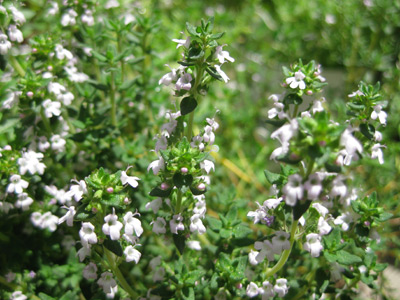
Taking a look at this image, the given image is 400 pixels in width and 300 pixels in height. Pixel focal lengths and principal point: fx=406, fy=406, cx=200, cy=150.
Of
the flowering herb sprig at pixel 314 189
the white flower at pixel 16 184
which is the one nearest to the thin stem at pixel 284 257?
the flowering herb sprig at pixel 314 189

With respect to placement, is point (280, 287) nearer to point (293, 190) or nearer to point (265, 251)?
Answer: point (265, 251)

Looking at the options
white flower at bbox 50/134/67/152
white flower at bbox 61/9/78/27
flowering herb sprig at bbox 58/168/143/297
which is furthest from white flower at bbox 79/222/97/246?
white flower at bbox 61/9/78/27

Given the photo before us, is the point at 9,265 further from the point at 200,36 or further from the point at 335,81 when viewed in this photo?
the point at 335,81

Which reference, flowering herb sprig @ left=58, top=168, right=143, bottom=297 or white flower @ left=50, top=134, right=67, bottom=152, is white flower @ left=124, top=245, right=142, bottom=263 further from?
white flower @ left=50, top=134, right=67, bottom=152

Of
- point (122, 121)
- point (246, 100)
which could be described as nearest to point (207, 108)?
point (246, 100)

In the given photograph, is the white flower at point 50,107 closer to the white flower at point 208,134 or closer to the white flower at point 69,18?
the white flower at point 69,18

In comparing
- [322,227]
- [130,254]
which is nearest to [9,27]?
[130,254]

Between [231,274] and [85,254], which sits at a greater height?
[85,254]
